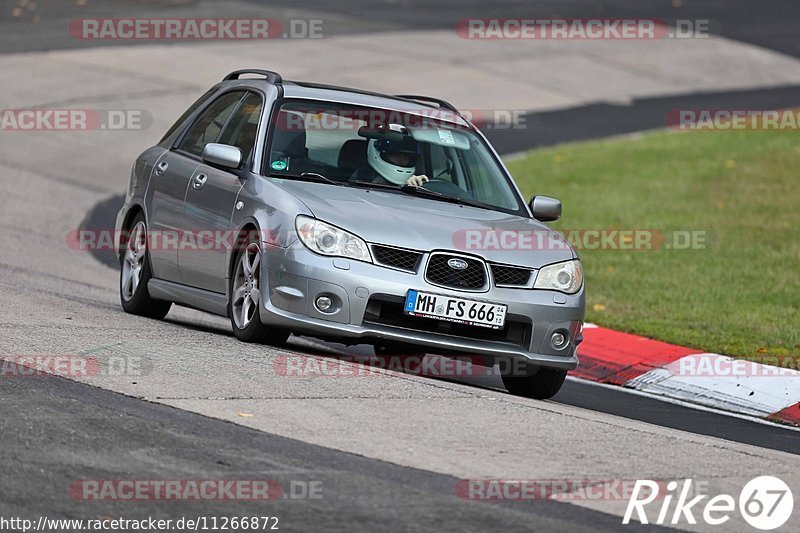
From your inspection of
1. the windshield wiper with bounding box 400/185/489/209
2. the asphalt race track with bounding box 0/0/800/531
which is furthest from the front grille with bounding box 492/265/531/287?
the windshield wiper with bounding box 400/185/489/209

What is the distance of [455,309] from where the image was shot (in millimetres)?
9016

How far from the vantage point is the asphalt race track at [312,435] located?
629 centimetres

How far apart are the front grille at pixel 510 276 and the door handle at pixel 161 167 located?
9.46 ft

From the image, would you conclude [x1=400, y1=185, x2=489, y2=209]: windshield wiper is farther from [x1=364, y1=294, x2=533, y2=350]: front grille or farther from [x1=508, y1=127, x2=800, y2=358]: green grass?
[x1=508, y1=127, x2=800, y2=358]: green grass

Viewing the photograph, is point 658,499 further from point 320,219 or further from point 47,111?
point 47,111

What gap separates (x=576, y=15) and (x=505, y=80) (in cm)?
808

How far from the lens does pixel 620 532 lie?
6.29m

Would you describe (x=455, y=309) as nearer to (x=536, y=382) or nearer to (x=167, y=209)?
(x=536, y=382)

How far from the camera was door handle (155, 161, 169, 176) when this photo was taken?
11.0m

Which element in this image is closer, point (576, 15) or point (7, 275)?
point (7, 275)

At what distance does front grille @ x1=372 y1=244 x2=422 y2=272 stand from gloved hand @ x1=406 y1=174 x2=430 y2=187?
1109 millimetres

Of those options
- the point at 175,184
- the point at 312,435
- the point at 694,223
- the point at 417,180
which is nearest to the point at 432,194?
the point at 417,180

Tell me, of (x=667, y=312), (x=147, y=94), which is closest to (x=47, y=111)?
(x=147, y=94)

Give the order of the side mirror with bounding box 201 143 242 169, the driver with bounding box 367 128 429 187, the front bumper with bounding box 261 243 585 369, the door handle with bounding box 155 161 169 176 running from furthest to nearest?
1. the door handle with bounding box 155 161 169 176
2. the driver with bounding box 367 128 429 187
3. the side mirror with bounding box 201 143 242 169
4. the front bumper with bounding box 261 243 585 369
